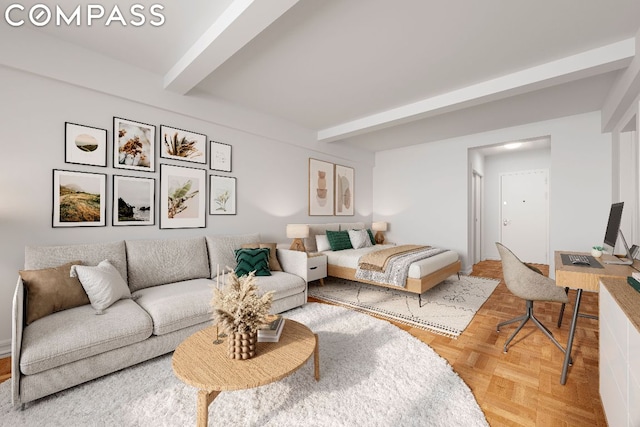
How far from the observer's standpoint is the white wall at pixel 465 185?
4125 mm

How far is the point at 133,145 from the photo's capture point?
2979mm

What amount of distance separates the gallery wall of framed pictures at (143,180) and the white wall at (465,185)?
373 centimetres

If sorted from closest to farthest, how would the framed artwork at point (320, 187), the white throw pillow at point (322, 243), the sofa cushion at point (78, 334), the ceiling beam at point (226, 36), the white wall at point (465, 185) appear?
the sofa cushion at point (78, 334) < the ceiling beam at point (226, 36) < the white wall at point (465, 185) < the white throw pillow at point (322, 243) < the framed artwork at point (320, 187)

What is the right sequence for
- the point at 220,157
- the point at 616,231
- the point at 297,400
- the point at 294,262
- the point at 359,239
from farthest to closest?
1. the point at 359,239
2. the point at 220,157
3. the point at 294,262
4. the point at 616,231
5. the point at 297,400

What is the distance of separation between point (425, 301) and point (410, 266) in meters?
0.54

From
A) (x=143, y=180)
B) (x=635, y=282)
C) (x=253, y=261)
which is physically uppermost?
(x=143, y=180)

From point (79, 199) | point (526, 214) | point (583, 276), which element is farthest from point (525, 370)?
point (526, 214)

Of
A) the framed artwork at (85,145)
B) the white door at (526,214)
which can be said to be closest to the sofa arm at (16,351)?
the framed artwork at (85,145)

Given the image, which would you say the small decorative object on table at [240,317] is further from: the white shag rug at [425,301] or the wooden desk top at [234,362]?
the white shag rug at [425,301]

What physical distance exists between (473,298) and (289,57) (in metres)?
3.70

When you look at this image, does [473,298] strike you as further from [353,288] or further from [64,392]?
[64,392]

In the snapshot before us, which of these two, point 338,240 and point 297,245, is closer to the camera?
point 297,245

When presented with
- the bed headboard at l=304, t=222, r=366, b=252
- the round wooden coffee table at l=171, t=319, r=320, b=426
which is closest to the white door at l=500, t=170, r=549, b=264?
the bed headboard at l=304, t=222, r=366, b=252

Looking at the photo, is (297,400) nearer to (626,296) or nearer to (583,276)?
(626,296)
